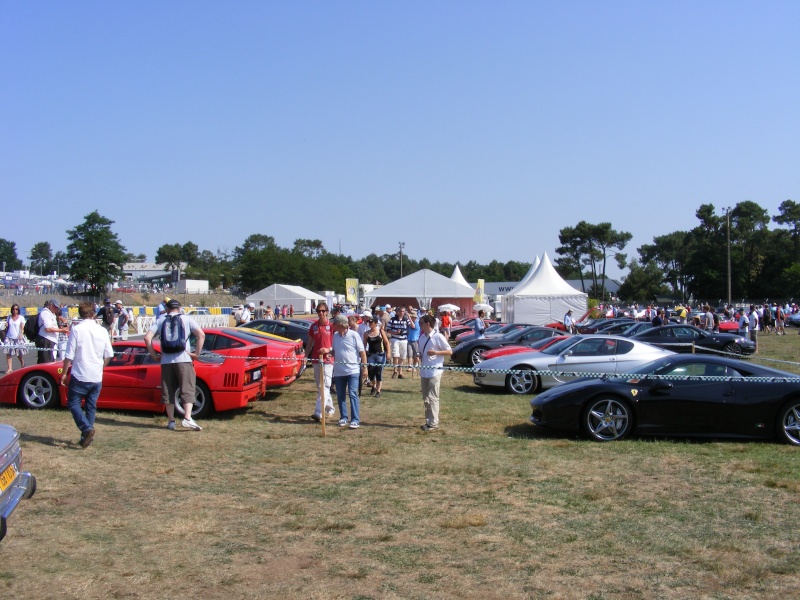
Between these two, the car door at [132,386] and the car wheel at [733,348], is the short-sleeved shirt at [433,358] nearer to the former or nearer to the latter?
the car door at [132,386]

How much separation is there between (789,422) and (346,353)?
19.3ft

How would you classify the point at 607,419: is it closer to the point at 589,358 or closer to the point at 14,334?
the point at 589,358

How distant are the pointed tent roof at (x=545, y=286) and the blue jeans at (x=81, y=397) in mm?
35189

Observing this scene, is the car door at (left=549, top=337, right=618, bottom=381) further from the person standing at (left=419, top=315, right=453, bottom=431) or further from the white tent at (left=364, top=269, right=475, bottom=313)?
the white tent at (left=364, top=269, right=475, bottom=313)

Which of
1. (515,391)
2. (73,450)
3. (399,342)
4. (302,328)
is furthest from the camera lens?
(302,328)

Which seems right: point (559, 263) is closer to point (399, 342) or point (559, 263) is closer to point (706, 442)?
point (399, 342)

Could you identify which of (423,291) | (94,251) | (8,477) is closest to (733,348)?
(8,477)

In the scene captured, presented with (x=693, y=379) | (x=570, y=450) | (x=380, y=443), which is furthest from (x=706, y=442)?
(x=380, y=443)

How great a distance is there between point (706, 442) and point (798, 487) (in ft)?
7.49

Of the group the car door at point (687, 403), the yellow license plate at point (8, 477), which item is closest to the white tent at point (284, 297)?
the car door at point (687, 403)

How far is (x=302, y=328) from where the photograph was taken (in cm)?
1961

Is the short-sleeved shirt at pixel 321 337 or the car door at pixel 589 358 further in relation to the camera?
the car door at pixel 589 358

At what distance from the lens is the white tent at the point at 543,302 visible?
4134 centimetres

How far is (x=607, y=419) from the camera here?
927 centimetres
